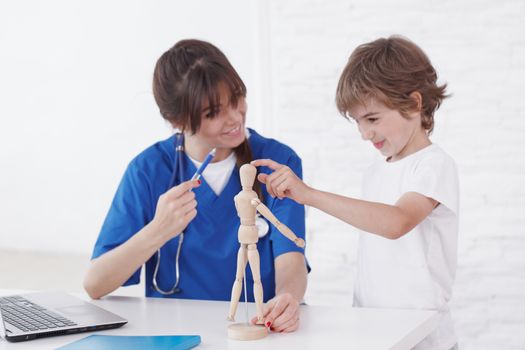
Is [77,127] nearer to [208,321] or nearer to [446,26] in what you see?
[446,26]

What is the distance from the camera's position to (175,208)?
5.56ft

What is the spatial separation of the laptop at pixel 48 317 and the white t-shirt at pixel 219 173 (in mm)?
445

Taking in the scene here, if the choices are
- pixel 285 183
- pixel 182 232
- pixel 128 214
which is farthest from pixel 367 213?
pixel 128 214

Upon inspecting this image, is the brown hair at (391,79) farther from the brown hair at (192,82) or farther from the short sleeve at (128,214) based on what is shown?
the short sleeve at (128,214)

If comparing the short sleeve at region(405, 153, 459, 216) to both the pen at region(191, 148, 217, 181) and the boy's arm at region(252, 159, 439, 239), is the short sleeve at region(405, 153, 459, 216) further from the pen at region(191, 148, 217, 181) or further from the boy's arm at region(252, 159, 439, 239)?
the pen at region(191, 148, 217, 181)

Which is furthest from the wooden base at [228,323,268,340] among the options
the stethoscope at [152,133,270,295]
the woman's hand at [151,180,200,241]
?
the stethoscope at [152,133,270,295]

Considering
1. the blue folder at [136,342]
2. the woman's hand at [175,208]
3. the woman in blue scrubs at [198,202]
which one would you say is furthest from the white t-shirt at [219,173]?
the blue folder at [136,342]

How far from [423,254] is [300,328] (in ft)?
1.36

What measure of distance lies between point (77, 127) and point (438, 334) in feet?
8.33

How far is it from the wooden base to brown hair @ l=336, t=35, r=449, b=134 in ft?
2.14

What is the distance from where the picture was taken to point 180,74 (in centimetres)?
188

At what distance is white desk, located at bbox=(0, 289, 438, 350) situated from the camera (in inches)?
53.2

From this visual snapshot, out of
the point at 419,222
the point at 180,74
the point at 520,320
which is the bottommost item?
the point at 520,320

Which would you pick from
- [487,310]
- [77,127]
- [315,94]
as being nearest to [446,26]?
[315,94]
